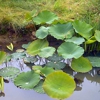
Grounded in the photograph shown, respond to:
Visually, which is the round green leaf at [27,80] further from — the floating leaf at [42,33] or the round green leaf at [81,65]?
the floating leaf at [42,33]

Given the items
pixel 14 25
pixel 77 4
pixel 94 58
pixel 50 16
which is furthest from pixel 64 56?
pixel 77 4

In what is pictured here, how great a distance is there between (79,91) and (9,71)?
2.94 ft

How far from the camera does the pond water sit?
3.21m

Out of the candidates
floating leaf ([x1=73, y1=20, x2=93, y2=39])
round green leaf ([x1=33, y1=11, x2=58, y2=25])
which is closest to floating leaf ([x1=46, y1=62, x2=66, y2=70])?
floating leaf ([x1=73, y1=20, x2=93, y2=39])

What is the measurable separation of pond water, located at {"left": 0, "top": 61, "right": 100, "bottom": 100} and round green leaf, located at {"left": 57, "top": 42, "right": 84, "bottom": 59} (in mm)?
267

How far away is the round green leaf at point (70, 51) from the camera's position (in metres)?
3.48

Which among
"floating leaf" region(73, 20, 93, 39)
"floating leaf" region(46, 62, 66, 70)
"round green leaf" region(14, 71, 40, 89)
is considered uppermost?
"floating leaf" region(73, 20, 93, 39)

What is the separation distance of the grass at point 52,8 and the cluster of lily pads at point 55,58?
17.7 inches

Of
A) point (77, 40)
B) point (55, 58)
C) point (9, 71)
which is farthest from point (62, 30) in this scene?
point (9, 71)

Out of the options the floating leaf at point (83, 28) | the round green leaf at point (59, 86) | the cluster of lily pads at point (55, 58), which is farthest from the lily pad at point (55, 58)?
the round green leaf at point (59, 86)

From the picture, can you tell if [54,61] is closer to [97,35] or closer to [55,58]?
[55,58]

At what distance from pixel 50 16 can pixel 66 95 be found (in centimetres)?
164

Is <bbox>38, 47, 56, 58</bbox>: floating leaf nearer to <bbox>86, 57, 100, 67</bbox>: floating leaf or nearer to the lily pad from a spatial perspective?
the lily pad

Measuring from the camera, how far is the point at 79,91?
332 cm
